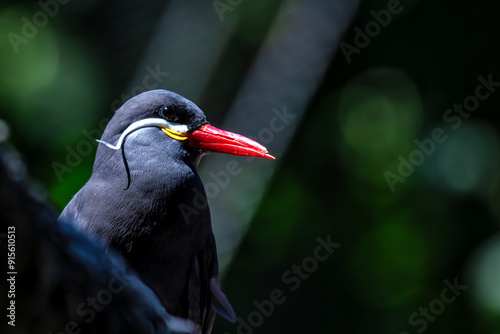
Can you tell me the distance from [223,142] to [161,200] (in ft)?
1.11

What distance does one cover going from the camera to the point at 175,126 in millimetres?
2271

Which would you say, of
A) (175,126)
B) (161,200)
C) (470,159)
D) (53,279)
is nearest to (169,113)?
(175,126)

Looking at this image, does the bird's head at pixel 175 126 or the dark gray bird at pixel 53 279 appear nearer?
the dark gray bird at pixel 53 279

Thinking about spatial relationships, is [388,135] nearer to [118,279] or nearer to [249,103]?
[249,103]

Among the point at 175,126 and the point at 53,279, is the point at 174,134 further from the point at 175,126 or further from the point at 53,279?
the point at 53,279

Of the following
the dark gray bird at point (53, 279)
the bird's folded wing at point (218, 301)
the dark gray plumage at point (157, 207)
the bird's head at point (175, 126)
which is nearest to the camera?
the dark gray bird at point (53, 279)

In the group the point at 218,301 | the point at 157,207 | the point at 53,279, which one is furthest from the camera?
the point at 218,301

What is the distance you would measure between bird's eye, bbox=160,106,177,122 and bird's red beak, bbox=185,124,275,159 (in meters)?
0.07

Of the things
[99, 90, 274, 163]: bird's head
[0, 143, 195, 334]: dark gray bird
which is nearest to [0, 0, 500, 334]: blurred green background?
[99, 90, 274, 163]: bird's head

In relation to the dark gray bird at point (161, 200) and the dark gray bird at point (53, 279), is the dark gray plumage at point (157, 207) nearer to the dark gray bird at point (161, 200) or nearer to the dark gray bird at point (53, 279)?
the dark gray bird at point (161, 200)

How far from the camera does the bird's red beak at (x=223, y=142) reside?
2.20m

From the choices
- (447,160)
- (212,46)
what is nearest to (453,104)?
(447,160)

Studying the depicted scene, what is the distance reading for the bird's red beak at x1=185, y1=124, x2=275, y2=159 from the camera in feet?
7.23

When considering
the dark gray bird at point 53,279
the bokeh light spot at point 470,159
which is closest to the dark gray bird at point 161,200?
the dark gray bird at point 53,279
